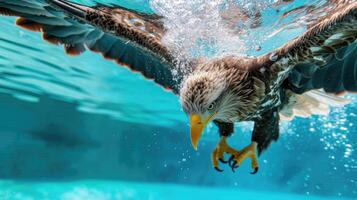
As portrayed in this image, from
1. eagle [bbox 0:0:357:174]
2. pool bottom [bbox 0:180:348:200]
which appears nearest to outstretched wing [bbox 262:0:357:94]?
eagle [bbox 0:0:357:174]

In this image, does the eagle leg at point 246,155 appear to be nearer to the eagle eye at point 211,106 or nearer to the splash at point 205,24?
the eagle eye at point 211,106

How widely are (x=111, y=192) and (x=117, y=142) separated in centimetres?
518

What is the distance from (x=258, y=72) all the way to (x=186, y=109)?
1142 millimetres

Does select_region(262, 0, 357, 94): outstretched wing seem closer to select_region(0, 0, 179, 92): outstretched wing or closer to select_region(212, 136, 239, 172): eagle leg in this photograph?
select_region(212, 136, 239, 172): eagle leg

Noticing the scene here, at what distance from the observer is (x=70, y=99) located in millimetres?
17344

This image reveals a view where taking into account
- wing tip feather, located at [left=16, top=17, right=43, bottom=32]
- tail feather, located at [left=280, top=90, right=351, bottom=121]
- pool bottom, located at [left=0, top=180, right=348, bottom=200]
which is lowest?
pool bottom, located at [left=0, top=180, right=348, bottom=200]

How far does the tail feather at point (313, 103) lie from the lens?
20.2 feet

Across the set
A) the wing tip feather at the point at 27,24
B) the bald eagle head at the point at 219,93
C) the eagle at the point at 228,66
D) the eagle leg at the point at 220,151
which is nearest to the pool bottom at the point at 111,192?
the eagle at the point at 228,66

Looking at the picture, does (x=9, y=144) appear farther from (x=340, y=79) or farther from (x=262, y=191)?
(x=340, y=79)

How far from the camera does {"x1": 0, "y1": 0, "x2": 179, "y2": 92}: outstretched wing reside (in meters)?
4.68

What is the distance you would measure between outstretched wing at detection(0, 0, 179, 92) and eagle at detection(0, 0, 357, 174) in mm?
11

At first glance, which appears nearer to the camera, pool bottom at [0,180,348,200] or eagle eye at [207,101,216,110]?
eagle eye at [207,101,216,110]

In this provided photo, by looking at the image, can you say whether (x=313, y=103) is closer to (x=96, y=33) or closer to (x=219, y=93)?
(x=219, y=93)

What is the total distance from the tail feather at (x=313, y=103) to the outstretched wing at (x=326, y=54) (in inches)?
37.4
